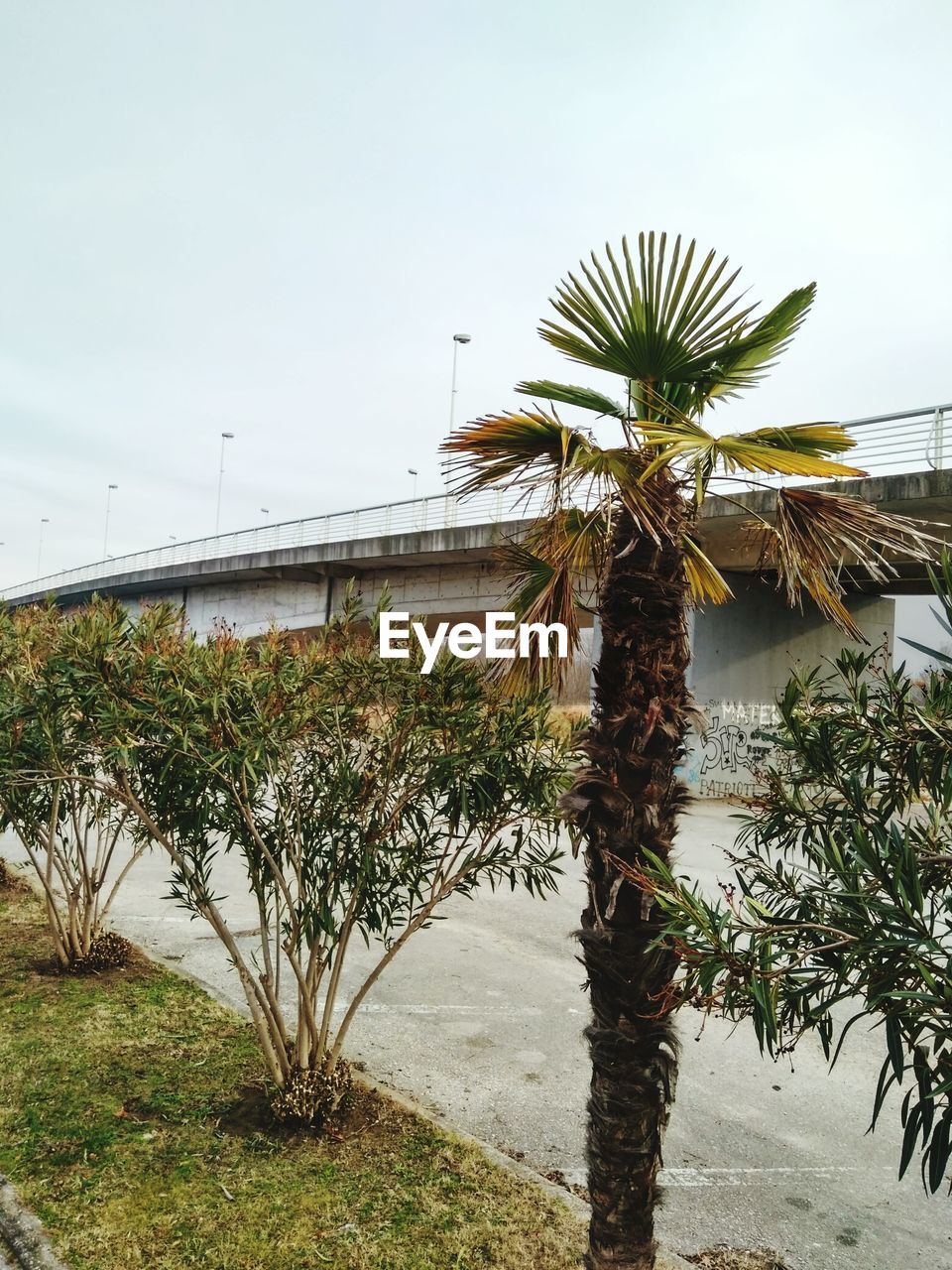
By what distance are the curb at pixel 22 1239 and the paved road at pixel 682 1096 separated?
2.28 meters

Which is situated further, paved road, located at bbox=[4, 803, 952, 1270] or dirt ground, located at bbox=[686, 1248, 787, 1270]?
paved road, located at bbox=[4, 803, 952, 1270]

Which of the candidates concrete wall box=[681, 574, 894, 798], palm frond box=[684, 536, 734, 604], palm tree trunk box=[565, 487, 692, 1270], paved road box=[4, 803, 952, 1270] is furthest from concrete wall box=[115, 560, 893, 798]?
palm tree trunk box=[565, 487, 692, 1270]

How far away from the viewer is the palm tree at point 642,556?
3.46 metres

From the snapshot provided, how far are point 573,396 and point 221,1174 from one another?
403 cm

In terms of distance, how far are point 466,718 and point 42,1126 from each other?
313 centimetres

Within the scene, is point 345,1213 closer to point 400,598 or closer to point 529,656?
point 529,656

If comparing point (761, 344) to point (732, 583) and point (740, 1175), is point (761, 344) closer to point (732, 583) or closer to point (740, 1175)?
point (740, 1175)

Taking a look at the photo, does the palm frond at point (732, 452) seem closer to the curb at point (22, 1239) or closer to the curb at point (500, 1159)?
the curb at point (500, 1159)

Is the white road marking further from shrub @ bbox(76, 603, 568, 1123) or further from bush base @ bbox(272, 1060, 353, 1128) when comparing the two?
bush base @ bbox(272, 1060, 353, 1128)

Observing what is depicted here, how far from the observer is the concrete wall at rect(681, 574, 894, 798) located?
20.5 m

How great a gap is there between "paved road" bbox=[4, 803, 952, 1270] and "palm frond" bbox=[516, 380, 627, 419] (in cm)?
216

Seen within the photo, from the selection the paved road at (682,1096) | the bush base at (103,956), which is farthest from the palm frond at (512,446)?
the bush base at (103,956)

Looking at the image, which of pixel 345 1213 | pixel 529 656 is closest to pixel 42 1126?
pixel 345 1213

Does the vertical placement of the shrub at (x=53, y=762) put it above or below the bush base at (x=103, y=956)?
above
